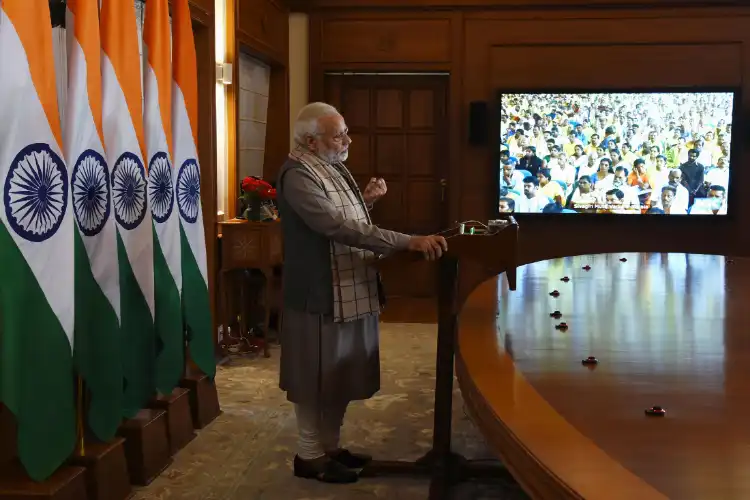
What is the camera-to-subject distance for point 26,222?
2.25 m

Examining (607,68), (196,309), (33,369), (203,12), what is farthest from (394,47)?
(33,369)

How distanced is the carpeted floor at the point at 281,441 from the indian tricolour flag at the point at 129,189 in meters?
0.38

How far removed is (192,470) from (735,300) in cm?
209

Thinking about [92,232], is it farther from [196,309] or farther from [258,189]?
[258,189]

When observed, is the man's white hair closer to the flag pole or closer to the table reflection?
the table reflection

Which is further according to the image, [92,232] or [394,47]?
[394,47]

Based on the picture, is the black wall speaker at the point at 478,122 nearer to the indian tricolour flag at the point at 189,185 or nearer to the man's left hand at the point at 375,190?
the indian tricolour flag at the point at 189,185

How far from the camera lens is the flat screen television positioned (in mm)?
6574

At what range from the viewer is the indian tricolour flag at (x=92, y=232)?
255 centimetres

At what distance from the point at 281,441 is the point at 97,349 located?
1013 millimetres

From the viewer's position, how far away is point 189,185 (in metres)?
3.37

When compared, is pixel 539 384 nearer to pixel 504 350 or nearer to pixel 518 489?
pixel 504 350

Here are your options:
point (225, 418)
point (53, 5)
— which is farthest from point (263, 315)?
point (53, 5)

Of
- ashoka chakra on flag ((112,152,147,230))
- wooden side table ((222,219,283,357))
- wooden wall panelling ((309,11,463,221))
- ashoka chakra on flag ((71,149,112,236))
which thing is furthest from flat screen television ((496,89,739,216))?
ashoka chakra on flag ((71,149,112,236))
